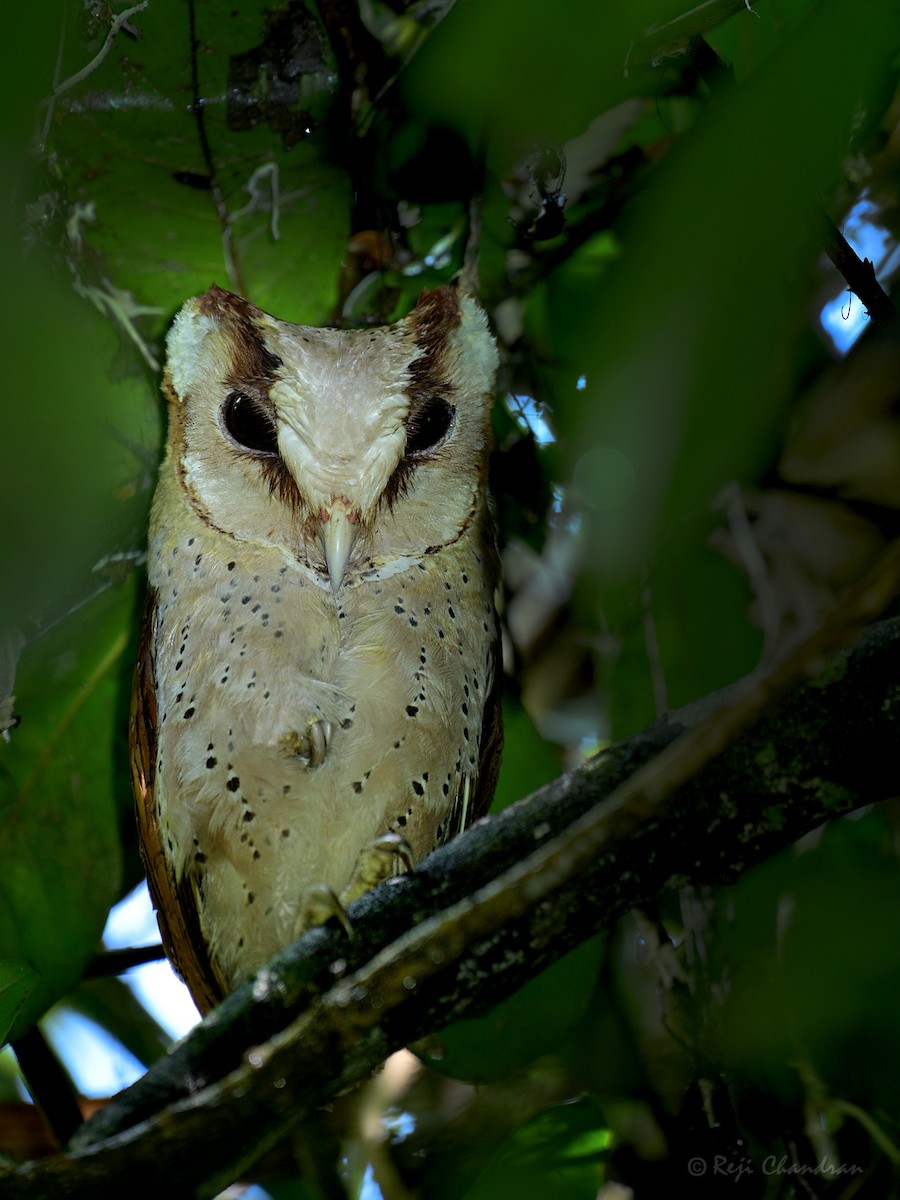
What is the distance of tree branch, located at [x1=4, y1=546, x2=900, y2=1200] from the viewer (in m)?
0.65

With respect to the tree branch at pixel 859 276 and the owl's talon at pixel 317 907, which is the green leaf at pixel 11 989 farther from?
the tree branch at pixel 859 276

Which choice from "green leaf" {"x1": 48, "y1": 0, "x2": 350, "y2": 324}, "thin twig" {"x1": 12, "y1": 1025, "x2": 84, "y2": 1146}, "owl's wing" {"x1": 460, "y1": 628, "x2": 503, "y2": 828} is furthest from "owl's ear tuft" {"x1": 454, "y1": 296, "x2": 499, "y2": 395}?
"thin twig" {"x1": 12, "y1": 1025, "x2": 84, "y2": 1146}

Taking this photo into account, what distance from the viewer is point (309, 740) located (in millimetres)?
1092

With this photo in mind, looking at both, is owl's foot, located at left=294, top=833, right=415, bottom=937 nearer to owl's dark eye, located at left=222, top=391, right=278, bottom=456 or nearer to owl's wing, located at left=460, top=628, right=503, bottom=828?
owl's wing, located at left=460, top=628, right=503, bottom=828

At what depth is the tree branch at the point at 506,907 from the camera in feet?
2.14

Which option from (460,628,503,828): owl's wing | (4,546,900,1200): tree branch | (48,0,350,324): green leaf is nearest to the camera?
(4,546,900,1200): tree branch

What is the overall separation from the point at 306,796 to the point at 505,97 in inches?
27.9

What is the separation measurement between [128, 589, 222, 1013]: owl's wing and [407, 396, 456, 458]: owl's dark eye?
14.4 inches

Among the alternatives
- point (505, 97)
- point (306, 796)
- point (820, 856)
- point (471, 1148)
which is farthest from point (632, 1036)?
point (505, 97)

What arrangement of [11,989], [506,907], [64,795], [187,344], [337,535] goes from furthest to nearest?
[64,795] < [187,344] < [337,535] < [11,989] < [506,907]

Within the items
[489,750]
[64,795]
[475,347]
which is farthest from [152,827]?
[475,347]

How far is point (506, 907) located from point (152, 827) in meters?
0.68

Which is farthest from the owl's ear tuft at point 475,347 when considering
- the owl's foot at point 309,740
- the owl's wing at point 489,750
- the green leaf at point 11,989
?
the green leaf at point 11,989

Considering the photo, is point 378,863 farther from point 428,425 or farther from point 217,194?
point 217,194
